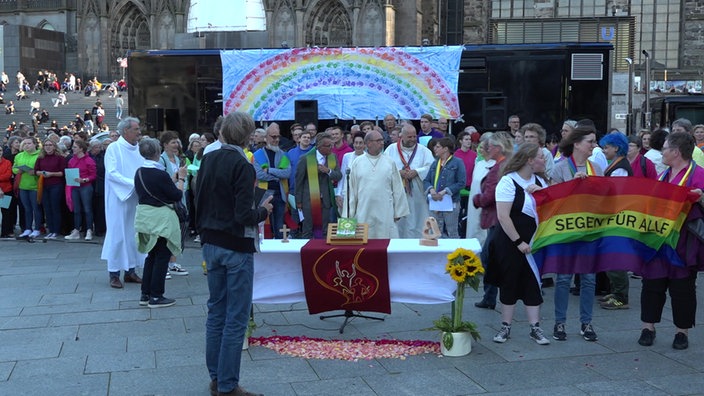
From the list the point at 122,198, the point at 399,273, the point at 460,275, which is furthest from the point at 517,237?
the point at 122,198

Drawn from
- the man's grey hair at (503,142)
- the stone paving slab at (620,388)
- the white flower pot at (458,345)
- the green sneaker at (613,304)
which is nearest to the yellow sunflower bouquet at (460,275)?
the white flower pot at (458,345)

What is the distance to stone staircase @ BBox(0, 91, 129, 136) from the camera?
39875 millimetres

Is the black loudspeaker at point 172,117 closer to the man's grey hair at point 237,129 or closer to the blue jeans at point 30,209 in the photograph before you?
the blue jeans at point 30,209

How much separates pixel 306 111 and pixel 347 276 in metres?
9.08

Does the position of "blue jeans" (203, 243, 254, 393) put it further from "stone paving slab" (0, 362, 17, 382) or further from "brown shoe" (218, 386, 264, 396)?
"stone paving slab" (0, 362, 17, 382)

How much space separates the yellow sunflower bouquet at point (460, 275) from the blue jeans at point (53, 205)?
9.52 meters

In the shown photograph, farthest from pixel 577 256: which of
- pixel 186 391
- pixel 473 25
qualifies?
pixel 473 25

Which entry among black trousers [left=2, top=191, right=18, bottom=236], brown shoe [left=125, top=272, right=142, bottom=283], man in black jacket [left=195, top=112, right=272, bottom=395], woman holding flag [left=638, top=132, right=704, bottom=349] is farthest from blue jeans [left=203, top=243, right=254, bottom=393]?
black trousers [left=2, top=191, right=18, bottom=236]

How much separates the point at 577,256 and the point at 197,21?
7.98 metres

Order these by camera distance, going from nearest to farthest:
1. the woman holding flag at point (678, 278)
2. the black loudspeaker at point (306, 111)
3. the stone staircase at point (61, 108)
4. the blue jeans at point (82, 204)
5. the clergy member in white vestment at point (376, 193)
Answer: the woman holding flag at point (678, 278), the clergy member in white vestment at point (376, 193), the blue jeans at point (82, 204), the black loudspeaker at point (306, 111), the stone staircase at point (61, 108)

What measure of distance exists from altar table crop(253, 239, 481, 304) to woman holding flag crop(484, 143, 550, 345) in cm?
27

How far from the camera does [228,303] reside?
559 cm

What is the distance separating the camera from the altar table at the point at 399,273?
7133 mm

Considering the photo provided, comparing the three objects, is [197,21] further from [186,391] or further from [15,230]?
[186,391]
